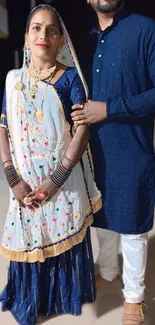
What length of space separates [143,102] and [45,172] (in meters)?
0.36

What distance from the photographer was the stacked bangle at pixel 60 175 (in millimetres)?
1248

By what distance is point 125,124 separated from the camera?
1318 millimetres

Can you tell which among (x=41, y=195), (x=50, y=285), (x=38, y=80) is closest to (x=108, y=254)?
(x=50, y=285)

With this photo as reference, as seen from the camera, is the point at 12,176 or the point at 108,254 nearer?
the point at 12,176

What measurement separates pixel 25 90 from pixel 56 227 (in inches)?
17.4

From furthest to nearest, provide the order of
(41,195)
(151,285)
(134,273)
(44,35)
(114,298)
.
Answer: (151,285)
(114,298)
(134,273)
(41,195)
(44,35)

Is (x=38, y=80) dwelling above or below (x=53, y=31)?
below

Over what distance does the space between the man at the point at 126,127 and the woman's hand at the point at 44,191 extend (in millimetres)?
201

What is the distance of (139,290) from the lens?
4.85 ft

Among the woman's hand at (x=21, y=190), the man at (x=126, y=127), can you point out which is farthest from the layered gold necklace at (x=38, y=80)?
the woman's hand at (x=21, y=190)

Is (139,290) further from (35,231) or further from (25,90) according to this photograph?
(25,90)

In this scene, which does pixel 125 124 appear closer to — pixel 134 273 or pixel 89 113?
pixel 89 113

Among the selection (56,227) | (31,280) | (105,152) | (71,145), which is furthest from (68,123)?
(31,280)

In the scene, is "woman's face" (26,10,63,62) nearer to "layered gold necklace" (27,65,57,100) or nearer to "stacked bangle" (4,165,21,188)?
"layered gold necklace" (27,65,57,100)
